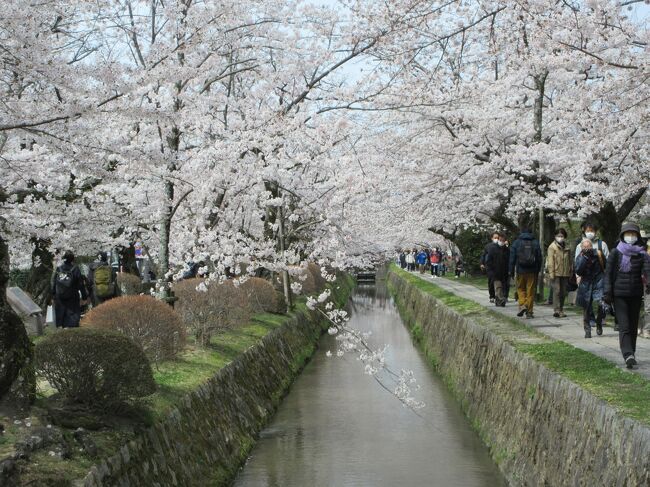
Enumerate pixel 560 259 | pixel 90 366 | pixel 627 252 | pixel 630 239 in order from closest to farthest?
pixel 90 366, pixel 627 252, pixel 630 239, pixel 560 259

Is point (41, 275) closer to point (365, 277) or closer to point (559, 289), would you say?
point (559, 289)

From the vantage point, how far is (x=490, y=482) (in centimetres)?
1095

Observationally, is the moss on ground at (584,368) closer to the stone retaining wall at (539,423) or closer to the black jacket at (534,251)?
the stone retaining wall at (539,423)

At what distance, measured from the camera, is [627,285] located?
30.1ft

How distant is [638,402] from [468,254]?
1325 inches

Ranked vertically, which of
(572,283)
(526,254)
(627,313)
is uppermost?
(526,254)

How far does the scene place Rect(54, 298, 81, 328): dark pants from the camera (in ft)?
46.8

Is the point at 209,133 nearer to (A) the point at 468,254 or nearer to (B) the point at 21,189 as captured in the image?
(B) the point at 21,189

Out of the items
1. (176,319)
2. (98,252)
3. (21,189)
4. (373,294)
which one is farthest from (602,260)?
(373,294)

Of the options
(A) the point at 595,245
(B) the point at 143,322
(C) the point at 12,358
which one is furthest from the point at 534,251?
(C) the point at 12,358

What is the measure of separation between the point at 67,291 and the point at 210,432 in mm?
4950

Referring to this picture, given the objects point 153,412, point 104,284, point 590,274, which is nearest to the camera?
point 153,412

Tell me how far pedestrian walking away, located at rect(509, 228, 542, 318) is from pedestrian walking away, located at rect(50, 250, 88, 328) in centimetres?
808

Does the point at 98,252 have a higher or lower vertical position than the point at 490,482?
higher
